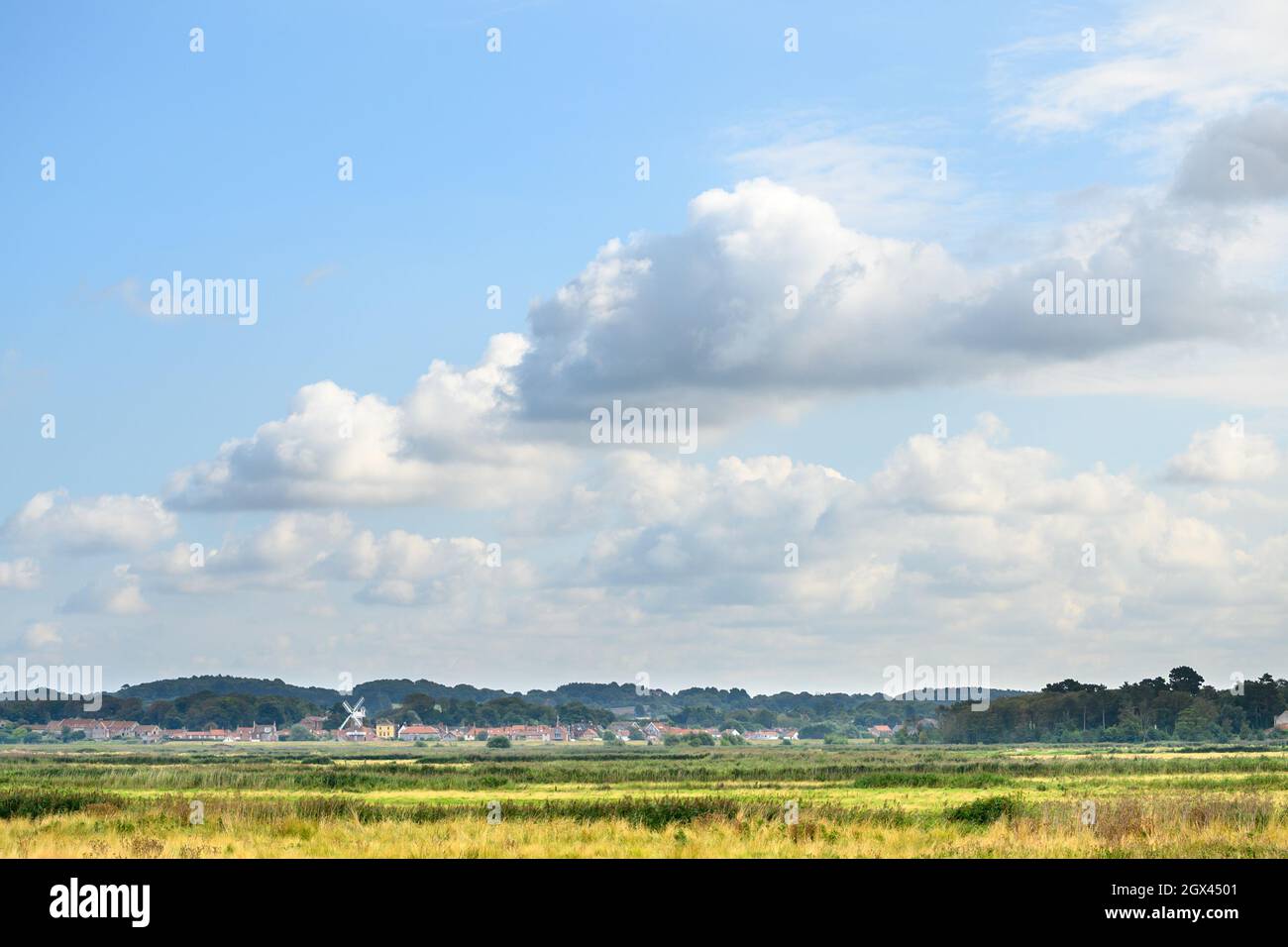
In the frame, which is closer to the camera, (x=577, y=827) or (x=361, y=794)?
(x=577, y=827)

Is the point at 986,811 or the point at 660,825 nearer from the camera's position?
the point at 660,825

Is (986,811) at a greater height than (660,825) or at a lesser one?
greater

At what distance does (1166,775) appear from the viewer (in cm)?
9194

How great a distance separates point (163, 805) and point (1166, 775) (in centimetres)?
6491

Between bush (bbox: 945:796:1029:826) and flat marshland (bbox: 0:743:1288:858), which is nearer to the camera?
flat marshland (bbox: 0:743:1288:858)

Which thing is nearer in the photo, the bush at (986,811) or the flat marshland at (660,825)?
the flat marshland at (660,825)
